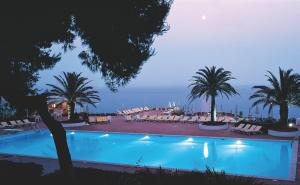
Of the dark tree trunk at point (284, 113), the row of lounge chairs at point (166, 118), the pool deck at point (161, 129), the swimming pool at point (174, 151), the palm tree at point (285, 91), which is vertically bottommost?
the swimming pool at point (174, 151)

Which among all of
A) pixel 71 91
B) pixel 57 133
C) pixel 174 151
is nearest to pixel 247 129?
pixel 174 151

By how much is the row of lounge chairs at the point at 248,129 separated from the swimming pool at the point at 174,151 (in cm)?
143

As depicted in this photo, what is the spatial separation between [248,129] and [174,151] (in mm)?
5578

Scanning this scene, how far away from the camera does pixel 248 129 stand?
21031 millimetres

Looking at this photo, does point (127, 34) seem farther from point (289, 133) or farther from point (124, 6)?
point (289, 133)

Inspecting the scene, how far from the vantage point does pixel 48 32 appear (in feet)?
28.9

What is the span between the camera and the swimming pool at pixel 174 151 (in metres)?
15.3

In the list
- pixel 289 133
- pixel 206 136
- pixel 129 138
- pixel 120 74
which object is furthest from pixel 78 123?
pixel 120 74

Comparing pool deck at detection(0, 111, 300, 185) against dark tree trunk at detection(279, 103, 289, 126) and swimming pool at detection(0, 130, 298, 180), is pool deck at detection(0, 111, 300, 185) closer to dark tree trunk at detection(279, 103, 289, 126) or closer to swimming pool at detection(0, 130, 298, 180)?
swimming pool at detection(0, 130, 298, 180)

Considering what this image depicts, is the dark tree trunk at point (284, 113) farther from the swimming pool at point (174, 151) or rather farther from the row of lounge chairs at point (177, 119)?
the row of lounge chairs at point (177, 119)

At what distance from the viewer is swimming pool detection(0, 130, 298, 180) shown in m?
15.3

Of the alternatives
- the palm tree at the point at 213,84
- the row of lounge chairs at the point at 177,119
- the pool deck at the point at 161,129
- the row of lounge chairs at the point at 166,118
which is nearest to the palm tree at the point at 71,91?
the pool deck at the point at 161,129

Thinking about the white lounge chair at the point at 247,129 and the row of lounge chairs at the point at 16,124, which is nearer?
the white lounge chair at the point at 247,129

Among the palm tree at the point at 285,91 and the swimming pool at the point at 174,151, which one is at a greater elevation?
the palm tree at the point at 285,91
